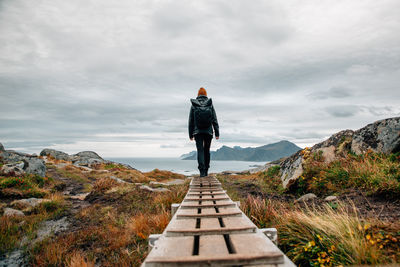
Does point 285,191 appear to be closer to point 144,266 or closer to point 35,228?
point 144,266

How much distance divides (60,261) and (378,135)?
10187 millimetres

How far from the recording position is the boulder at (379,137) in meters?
6.74

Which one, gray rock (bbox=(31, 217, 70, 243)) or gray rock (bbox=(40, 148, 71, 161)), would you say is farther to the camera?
gray rock (bbox=(40, 148, 71, 161))

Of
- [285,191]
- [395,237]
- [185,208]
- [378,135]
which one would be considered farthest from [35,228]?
[378,135]

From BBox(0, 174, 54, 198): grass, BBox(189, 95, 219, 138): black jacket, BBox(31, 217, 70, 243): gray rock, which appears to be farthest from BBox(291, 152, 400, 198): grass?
BBox(0, 174, 54, 198): grass

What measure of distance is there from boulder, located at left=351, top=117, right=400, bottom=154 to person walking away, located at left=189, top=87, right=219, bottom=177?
559 cm

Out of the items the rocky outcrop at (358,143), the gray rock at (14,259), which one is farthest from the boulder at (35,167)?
the rocky outcrop at (358,143)

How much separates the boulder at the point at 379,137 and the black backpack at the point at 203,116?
590 cm

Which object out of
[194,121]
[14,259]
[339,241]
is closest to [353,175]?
[339,241]

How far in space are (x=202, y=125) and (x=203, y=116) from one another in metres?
0.39

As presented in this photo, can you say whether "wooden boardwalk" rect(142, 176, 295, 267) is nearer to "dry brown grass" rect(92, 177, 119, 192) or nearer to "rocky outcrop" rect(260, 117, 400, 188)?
"rocky outcrop" rect(260, 117, 400, 188)

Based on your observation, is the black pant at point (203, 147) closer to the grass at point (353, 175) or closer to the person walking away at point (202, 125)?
A: the person walking away at point (202, 125)

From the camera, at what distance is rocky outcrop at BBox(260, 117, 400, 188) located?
6.87m

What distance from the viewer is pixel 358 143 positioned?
7809 mm
